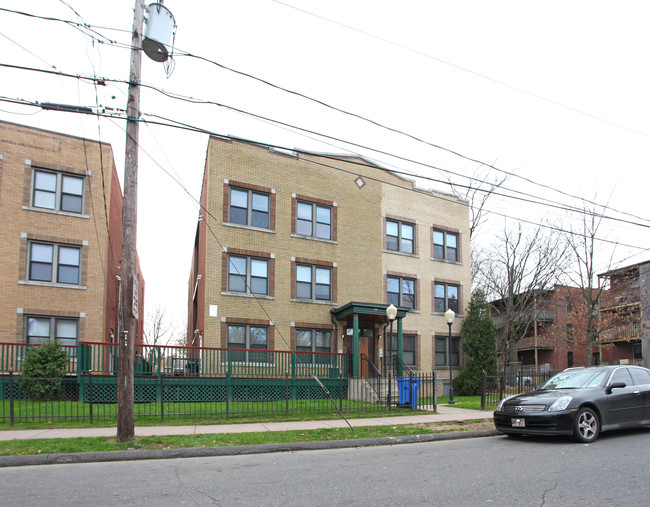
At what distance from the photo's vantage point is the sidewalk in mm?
11047

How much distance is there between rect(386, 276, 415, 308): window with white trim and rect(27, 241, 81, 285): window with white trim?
1363 cm

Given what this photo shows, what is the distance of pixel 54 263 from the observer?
790 inches

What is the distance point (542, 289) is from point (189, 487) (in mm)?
30288

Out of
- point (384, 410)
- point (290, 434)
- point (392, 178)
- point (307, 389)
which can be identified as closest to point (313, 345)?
point (307, 389)

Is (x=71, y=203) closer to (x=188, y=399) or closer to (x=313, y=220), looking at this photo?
(x=188, y=399)

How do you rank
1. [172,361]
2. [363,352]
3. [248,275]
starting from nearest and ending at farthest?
[172,361] < [248,275] < [363,352]

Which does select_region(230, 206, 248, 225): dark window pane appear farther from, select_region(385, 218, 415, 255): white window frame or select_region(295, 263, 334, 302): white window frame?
select_region(385, 218, 415, 255): white window frame

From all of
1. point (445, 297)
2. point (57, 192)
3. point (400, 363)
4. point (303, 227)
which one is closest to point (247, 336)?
point (303, 227)

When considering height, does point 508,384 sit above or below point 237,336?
below

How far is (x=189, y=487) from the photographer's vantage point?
23.0 feet

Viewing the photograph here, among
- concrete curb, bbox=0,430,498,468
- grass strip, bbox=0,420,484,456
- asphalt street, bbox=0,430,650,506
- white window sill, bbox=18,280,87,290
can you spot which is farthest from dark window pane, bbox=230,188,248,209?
asphalt street, bbox=0,430,650,506

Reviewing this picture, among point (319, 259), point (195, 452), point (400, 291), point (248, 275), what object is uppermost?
point (319, 259)

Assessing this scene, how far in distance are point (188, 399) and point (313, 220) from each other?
400 inches

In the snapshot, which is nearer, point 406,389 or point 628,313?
point 406,389
